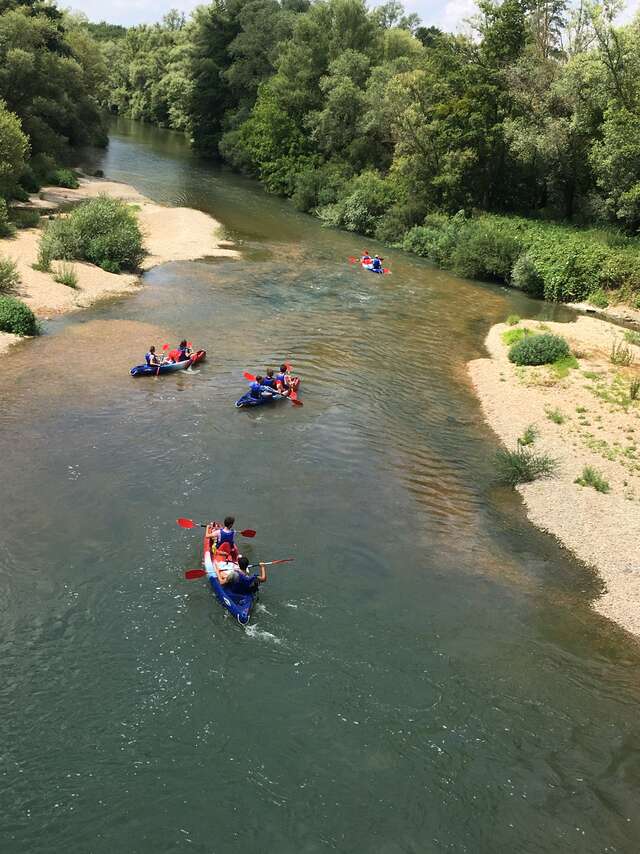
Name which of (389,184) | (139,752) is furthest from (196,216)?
(139,752)

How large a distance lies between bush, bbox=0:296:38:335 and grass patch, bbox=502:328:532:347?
20.3 meters

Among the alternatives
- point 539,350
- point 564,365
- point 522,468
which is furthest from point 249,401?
point 564,365

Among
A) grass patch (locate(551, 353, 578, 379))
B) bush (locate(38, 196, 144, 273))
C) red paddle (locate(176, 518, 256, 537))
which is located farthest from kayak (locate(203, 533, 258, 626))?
bush (locate(38, 196, 144, 273))

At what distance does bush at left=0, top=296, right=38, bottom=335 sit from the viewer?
2614cm

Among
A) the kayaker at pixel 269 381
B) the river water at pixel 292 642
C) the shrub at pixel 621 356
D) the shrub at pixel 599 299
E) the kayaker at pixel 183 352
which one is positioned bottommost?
the river water at pixel 292 642

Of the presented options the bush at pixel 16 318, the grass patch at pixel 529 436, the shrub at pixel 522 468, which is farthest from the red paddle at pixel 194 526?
the bush at pixel 16 318

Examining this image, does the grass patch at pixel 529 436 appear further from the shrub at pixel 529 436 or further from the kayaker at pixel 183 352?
the kayaker at pixel 183 352

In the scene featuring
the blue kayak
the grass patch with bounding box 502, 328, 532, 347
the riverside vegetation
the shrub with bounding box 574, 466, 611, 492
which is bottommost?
the blue kayak

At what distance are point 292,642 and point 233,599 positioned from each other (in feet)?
4.81

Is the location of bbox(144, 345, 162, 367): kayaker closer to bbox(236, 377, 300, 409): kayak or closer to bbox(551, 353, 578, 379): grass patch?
bbox(236, 377, 300, 409): kayak

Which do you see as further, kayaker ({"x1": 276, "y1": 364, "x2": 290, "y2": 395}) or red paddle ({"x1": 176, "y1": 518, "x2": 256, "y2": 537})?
kayaker ({"x1": 276, "y1": 364, "x2": 290, "y2": 395})

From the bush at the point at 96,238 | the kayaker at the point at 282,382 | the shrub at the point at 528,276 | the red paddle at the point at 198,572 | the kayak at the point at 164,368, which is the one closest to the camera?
the red paddle at the point at 198,572

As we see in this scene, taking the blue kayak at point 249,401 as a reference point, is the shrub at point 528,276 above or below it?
above

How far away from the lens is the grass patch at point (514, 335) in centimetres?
3124
